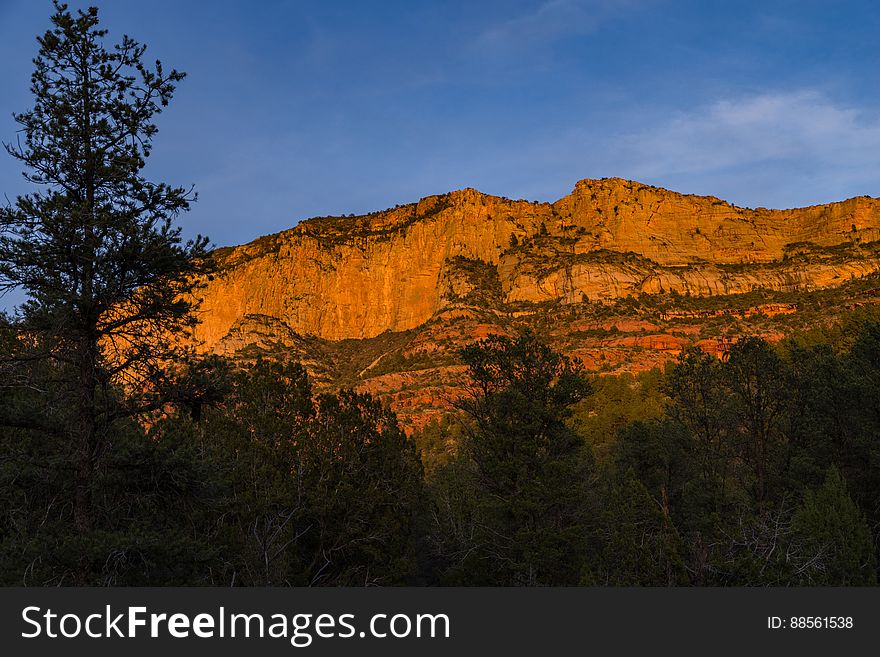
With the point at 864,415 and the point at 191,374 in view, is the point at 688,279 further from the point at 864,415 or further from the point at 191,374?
the point at 191,374

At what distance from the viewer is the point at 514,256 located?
4269 inches

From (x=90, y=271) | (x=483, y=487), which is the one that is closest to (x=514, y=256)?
(x=483, y=487)

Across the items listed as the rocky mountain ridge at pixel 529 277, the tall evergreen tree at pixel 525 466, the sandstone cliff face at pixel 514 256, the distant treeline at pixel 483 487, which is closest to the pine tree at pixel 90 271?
the distant treeline at pixel 483 487

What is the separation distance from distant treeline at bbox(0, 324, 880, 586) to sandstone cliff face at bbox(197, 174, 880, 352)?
236 ft

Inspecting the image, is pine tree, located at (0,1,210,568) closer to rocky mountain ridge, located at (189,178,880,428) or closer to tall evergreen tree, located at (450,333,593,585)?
tall evergreen tree, located at (450,333,593,585)

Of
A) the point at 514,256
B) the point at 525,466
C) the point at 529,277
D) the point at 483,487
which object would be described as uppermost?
the point at 514,256

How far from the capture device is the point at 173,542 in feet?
28.6

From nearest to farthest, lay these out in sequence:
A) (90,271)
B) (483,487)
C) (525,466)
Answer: (90,271) → (525,466) → (483,487)

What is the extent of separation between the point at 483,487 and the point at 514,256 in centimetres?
9266

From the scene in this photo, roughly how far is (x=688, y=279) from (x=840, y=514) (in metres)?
88.6

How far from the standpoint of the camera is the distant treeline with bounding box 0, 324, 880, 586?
9031mm

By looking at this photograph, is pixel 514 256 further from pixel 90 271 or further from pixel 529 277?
pixel 90 271

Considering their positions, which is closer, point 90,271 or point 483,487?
point 90,271

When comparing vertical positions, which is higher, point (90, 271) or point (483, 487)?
point (90, 271)
